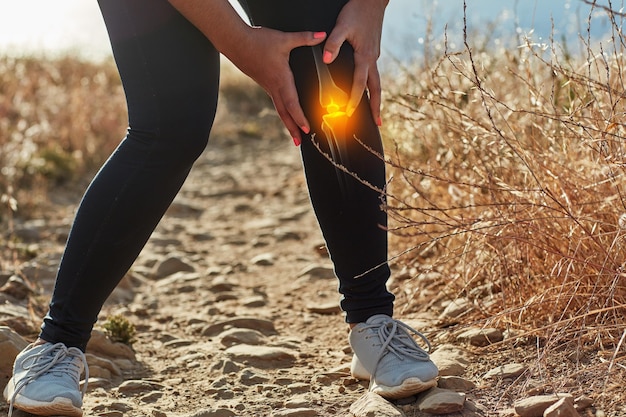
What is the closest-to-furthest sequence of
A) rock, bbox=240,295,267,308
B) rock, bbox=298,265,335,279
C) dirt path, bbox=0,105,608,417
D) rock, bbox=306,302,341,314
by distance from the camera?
1. dirt path, bbox=0,105,608,417
2. rock, bbox=306,302,341,314
3. rock, bbox=240,295,267,308
4. rock, bbox=298,265,335,279

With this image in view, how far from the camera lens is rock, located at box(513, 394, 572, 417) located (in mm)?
1890

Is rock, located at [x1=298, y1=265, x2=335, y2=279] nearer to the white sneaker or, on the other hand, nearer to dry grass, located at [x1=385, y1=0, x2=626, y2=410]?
dry grass, located at [x1=385, y1=0, x2=626, y2=410]

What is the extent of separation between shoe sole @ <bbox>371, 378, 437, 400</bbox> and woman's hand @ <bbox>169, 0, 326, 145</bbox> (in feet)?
2.28

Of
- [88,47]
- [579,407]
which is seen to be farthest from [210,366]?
[88,47]

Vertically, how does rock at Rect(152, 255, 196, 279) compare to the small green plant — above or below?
above

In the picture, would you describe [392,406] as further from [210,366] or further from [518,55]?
[518,55]

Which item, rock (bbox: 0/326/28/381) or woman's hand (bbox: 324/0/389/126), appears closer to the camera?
woman's hand (bbox: 324/0/389/126)

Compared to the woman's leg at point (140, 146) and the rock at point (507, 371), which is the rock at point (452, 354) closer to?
the rock at point (507, 371)

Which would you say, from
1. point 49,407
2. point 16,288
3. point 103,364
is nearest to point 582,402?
point 49,407

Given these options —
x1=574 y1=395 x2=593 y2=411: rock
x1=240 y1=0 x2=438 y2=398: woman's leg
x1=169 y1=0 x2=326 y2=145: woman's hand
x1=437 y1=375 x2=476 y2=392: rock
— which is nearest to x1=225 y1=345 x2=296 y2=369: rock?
x1=240 y1=0 x2=438 y2=398: woman's leg

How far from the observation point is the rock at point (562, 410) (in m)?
1.82

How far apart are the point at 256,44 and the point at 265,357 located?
3.66 feet

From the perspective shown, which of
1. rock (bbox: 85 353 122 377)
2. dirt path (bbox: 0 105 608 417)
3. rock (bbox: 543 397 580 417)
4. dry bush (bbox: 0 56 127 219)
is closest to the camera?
rock (bbox: 543 397 580 417)

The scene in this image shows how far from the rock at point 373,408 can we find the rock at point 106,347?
3.49 feet
